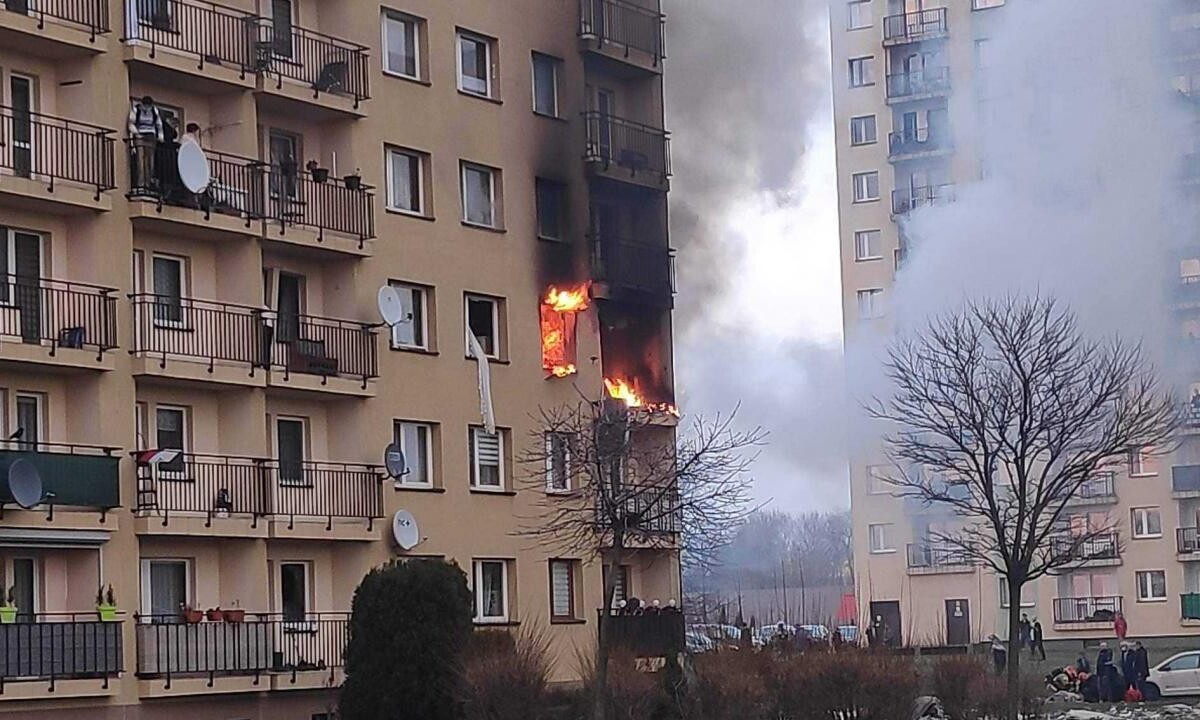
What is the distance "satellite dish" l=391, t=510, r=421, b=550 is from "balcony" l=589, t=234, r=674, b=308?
322 inches

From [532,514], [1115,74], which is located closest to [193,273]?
[532,514]

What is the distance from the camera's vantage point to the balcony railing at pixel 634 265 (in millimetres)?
48756

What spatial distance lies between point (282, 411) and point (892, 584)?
52.3 metres

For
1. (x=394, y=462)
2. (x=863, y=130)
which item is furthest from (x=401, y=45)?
(x=863, y=130)

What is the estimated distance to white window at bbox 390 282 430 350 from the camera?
1734 inches

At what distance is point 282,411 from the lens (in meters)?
41.6

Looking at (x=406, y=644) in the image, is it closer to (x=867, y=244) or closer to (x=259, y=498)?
(x=259, y=498)

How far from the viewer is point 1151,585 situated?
85875 millimetres

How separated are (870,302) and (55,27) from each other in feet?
185

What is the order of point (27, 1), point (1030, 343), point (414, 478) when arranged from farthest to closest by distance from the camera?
1. point (1030, 343)
2. point (414, 478)
3. point (27, 1)

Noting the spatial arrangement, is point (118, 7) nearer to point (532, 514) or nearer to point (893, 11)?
point (532, 514)

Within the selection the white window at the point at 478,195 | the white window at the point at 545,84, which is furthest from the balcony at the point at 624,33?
the white window at the point at 478,195

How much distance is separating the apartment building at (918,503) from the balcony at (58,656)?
153 feet

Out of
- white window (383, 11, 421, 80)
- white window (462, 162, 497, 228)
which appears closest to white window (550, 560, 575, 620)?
white window (462, 162, 497, 228)
